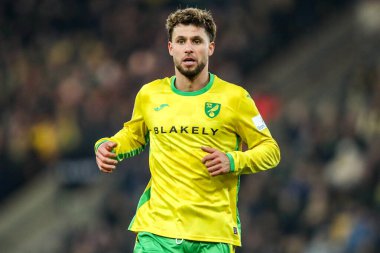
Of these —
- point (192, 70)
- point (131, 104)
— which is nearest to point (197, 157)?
point (192, 70)

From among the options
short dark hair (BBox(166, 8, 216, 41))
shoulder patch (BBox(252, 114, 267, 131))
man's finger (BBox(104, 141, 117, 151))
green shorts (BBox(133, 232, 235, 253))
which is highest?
short dark hair (BBox(166, 8, 216, 41))

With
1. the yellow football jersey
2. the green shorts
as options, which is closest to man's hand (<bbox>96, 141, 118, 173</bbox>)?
the yellow football jersey

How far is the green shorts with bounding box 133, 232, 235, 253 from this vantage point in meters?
7.55

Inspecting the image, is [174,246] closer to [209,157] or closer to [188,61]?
[209,157]

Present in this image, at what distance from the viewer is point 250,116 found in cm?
768

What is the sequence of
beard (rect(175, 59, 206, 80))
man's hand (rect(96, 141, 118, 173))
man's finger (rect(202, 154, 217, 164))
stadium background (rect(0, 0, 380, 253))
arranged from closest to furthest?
1. man's finger (rect(202, 154, 217, 164))
2. man's hand (rect(96, 141, 118, 173))
3. beard (rect(175, 59, 206, 80))
4. stadium background (rect(0, 0, 380, 253))

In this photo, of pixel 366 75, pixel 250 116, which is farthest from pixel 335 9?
pixel 250 116

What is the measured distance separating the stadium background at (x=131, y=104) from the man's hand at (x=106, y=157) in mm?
6278

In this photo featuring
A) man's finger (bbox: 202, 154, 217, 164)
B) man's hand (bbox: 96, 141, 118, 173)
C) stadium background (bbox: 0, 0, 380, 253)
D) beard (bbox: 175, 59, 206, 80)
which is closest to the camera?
man's finger (bbox: 202, 154, 217, 164)

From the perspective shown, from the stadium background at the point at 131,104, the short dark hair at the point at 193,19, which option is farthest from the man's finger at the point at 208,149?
the stadium background at the point at 131,104

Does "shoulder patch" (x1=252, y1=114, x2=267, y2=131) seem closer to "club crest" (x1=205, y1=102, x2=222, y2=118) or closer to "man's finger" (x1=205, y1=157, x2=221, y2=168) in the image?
"club crest" (x1=205, y1=102, x2=222, y2=118)

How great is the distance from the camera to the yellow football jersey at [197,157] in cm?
758

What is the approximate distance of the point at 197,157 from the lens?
759 cm

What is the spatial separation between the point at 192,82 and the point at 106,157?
0.78 metres
